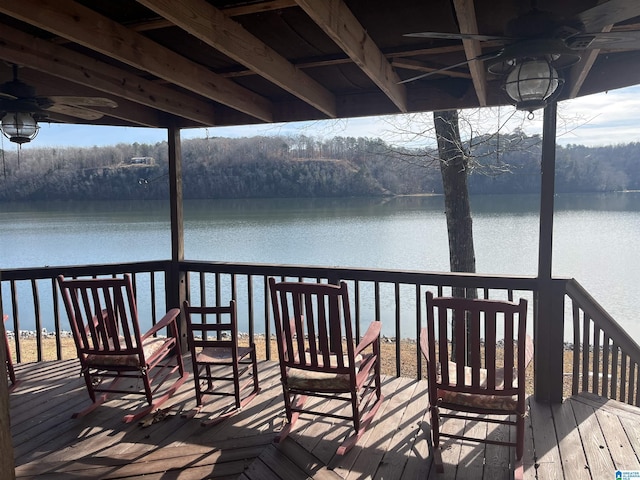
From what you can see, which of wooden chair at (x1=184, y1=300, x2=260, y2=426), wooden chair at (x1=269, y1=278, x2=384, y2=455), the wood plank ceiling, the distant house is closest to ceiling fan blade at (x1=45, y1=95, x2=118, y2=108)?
the wood plank ceiling

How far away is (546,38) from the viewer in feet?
6.70

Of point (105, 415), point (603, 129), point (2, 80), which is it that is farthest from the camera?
point (603, 129)

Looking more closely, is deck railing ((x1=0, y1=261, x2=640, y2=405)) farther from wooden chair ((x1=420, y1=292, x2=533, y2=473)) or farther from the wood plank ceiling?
the wood plank ceiling

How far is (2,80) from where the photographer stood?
338 centimetres

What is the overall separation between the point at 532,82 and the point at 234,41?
1485 mm

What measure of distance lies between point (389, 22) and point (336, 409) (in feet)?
7.73

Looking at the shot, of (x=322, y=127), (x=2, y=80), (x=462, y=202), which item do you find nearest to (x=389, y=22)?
(x=2, y=80)

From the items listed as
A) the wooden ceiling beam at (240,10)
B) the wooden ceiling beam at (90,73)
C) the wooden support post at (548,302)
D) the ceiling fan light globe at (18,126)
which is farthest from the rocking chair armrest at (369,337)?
the ceiling fan light globe at (18,126)

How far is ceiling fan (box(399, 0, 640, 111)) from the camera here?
192 centimetres

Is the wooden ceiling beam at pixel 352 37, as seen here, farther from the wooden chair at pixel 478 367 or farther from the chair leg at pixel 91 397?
the chair leg at pixel 91 397

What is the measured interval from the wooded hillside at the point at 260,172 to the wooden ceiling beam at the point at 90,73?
5958 mm

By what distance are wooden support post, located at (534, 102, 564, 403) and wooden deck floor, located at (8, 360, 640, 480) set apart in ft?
0.57

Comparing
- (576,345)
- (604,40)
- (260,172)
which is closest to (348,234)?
(260,172)

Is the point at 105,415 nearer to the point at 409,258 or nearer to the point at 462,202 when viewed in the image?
the point at 462,202
